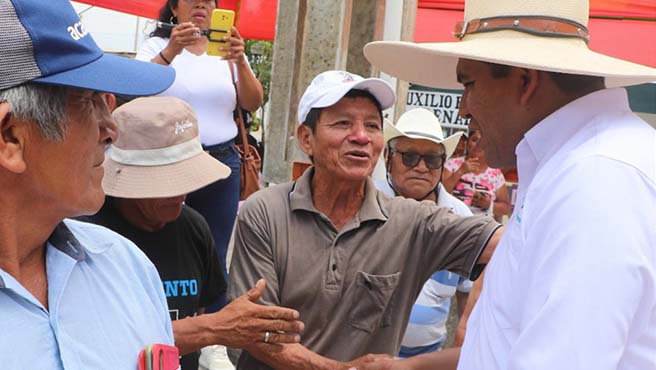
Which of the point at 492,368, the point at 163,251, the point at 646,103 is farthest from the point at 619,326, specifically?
the point at 646,103

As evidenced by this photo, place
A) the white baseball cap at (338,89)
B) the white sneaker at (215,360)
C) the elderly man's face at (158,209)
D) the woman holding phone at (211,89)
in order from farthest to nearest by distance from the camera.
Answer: the white sneaker at (215,360), the woman holding phone at (211,89), the white baseball cap at (338,89), the elderly man's face at (158,209)

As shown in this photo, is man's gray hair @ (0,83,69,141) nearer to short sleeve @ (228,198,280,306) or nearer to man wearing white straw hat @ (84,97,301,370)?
man wearing white straw hat @ (84,97,301,370)

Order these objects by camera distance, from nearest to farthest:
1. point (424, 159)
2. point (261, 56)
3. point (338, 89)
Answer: point (338, 89) < point (424, 159) < point (261, 56)

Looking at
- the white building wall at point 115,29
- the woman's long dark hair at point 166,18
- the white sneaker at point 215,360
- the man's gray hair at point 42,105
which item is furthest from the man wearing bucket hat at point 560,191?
the white building wall at point 115,29

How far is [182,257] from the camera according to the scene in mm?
2785

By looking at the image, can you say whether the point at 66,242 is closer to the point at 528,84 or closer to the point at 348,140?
the point at 528,84

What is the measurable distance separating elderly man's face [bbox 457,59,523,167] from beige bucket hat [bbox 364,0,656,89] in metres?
0.08

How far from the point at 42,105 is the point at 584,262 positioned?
1.08 metres

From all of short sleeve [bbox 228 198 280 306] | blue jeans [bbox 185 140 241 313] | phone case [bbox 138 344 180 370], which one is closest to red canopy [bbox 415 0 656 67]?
blue jeans [bbox 185 140 241 313]

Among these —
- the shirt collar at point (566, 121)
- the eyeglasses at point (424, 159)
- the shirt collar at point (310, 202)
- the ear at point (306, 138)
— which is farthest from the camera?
the eyeglasses at point (424, 159)

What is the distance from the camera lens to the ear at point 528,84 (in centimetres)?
200

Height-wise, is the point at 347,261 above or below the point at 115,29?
below

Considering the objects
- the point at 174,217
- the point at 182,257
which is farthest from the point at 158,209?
the point at 182,257

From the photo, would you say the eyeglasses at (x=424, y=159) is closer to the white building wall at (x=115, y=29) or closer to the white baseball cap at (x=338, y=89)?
the white baseball cap at (x=338, y=89)
